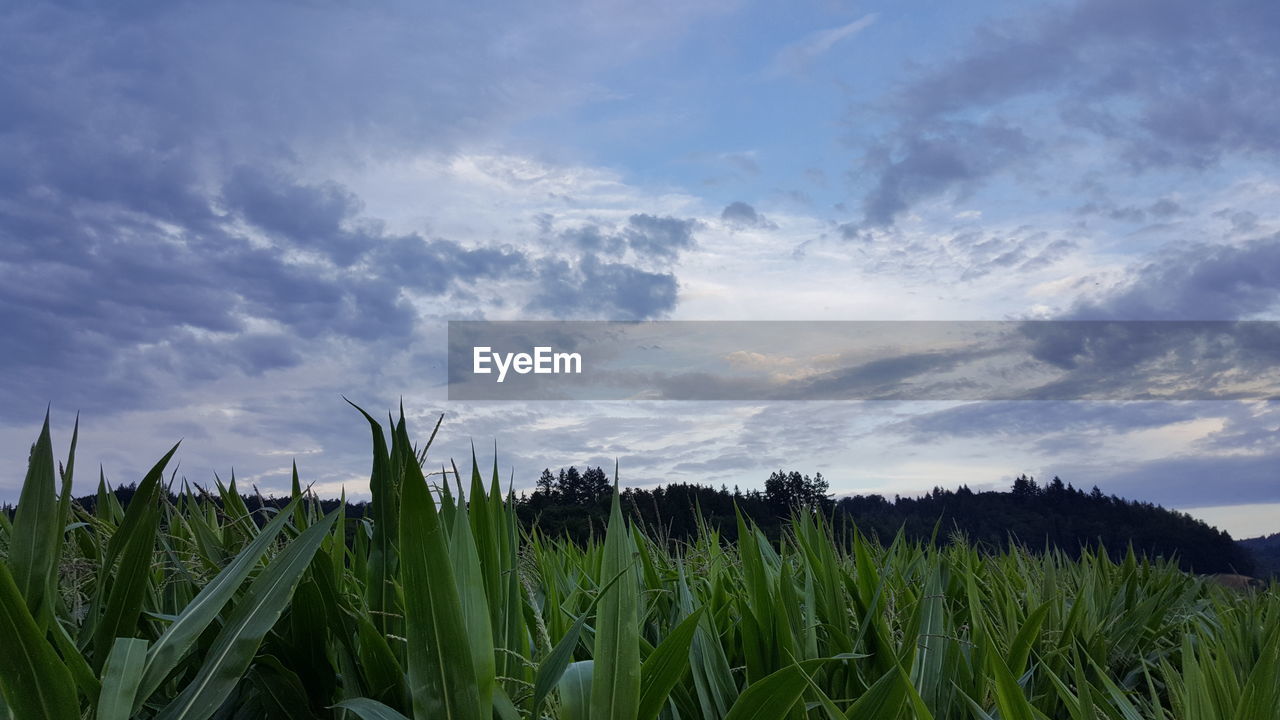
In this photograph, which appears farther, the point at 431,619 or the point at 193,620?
the point at 193,620

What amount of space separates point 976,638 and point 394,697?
149 centimetres

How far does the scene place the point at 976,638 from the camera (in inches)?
81.8

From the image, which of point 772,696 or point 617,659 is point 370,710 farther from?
point 772,696

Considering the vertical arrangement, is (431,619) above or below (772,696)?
above

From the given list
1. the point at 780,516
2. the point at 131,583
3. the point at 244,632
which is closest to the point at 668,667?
the point at 244,632

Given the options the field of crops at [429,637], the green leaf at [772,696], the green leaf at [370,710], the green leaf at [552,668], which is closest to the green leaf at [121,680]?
the field of crops at [429,637]

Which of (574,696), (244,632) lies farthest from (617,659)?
(244,632)

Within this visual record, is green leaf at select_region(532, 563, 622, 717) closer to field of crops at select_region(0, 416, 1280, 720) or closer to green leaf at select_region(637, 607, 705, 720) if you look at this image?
field of crops at select_region(0, 416, 1280, 720)

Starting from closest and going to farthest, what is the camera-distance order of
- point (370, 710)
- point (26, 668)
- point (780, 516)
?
1. point (26, 668)
2. point (370, 710)
3. point (780, 516)

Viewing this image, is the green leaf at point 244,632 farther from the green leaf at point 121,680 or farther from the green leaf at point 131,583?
the green leaf at point 131,583

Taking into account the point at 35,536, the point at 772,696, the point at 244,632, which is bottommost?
the point at 772,696

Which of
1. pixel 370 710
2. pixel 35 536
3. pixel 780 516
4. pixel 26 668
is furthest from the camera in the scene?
pixel 780 516

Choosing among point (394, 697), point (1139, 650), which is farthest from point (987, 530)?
point (394, 697)

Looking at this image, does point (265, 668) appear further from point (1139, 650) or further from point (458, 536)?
point (1139, 650)
